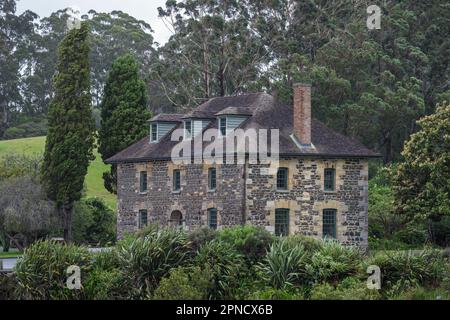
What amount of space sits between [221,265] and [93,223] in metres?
28.1

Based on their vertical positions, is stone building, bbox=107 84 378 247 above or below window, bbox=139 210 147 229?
above

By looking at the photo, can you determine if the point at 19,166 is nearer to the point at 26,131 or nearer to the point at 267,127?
the point at 267,127

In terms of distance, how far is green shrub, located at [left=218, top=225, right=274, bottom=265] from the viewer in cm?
3319

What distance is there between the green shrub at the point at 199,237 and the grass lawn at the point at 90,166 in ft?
131

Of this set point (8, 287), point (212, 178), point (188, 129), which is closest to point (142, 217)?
point (188, 129)

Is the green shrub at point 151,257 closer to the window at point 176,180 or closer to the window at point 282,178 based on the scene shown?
the window at point 282,178

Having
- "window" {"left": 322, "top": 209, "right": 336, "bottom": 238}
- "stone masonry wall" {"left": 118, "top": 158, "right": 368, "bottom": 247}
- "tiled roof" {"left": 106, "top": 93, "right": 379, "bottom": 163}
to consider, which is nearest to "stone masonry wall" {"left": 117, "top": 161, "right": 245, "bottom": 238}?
"stone masonry wall" {"left": 118, "top": 158, "right": 368, "bottom": 247}

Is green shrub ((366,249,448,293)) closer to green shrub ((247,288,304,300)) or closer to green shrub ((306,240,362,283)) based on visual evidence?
green shrub ((306,240,362,283))

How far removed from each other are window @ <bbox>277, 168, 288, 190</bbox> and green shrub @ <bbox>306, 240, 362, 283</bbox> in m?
12.2

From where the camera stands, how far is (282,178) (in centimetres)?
4438

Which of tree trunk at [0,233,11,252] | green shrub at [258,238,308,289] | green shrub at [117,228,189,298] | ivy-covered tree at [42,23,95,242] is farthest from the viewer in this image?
tree trunk at [0,233,11,252]

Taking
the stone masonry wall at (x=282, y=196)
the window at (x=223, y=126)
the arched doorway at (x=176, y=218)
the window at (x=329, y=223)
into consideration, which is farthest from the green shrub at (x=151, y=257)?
the arched doorway at (x=176, y=218)

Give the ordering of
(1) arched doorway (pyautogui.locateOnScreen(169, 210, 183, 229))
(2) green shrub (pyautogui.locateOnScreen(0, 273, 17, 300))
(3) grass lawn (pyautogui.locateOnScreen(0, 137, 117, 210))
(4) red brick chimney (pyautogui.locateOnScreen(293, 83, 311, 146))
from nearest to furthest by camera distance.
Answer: (2) green shrub (pyautogui.locateOnScreen(0, 273, 17, 300)) → (4) red brick chimney (pyautogui.locateOnScreen(293, 83, 311, 146)) → (1) arched doorway (pyautogui.locateOnScreen(169, 210, 183, 229)) → (3) grass lawn (pyautogui.locateOnScreen(0, 137, 117, 210))
